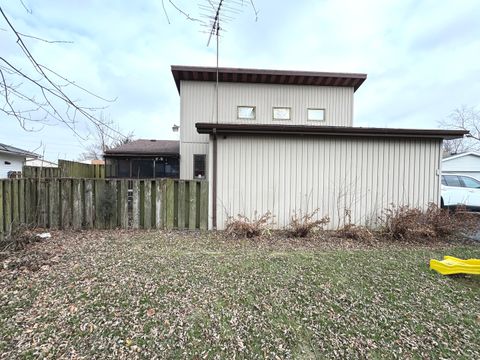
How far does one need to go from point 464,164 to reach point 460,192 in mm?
14288

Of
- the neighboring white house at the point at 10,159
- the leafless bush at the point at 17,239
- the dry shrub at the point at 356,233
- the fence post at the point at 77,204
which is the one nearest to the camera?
the leafless bush at the point at 17,239

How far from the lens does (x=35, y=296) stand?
269 centimetres

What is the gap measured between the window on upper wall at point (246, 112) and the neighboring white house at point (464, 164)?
1700cm

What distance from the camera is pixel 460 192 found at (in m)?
8.40

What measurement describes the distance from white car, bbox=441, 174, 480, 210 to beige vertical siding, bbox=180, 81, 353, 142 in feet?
14.3

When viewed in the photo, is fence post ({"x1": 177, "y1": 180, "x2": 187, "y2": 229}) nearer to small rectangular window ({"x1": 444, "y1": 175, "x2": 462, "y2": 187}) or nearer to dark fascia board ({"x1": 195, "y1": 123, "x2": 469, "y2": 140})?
dark fascia board ({"x1": 195, "y1": 123, "x2": 469, "y2": 140})

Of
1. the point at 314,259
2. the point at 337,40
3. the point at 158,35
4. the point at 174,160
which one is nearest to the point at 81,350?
the point at 314,259

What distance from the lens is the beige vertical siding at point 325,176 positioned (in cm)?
583

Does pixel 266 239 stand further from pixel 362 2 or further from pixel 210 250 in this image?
pixel 362 2

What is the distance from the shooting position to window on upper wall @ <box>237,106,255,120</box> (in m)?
10.6

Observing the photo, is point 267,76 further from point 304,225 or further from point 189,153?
point 304,225

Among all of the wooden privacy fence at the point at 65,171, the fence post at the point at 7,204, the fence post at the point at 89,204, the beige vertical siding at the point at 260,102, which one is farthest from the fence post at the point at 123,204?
the beige vertical siding at the point at 260,102

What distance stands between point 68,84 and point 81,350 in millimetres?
2920

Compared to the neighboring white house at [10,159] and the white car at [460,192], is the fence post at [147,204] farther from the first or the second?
the neighboring white house at [10,159]
